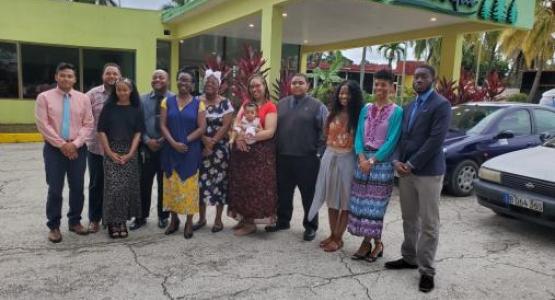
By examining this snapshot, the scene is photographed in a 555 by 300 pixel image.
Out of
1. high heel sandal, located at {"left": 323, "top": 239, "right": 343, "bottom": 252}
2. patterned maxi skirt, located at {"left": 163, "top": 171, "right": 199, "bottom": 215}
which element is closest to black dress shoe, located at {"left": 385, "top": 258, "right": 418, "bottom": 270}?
high heel sandal, located at {"left": 323, "top": 239, "right": 343, "bottom": 252}

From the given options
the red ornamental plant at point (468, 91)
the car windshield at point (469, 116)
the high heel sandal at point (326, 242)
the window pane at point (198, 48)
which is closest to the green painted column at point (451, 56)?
the red ornamental plant at point (468, 91)

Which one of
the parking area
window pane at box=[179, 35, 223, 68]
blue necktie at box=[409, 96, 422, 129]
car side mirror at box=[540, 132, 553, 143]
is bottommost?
the parking area

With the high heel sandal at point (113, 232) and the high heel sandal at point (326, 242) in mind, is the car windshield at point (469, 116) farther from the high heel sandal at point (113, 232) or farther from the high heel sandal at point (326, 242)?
the high heel sandal at point (113, 232)

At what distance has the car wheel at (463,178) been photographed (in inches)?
262

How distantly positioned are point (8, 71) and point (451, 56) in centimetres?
1279

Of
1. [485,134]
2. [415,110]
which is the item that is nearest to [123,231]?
[415,110]

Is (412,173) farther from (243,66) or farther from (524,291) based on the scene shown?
(243,66)

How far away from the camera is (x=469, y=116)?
7.41 meters

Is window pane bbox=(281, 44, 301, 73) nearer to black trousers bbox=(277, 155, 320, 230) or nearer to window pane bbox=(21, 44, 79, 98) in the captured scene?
window pane bbox=(21, 44, 79, 98)

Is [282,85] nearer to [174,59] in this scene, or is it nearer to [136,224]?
[136,224]

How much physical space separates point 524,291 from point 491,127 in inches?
153

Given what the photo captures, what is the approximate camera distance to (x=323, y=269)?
12.9ft

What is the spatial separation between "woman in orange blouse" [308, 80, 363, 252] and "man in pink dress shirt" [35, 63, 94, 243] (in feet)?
7.69

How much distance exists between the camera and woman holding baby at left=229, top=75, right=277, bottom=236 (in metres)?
4.49
